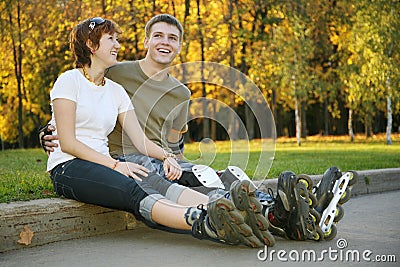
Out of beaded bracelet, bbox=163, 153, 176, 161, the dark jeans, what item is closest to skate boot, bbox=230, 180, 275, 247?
the dark jeans

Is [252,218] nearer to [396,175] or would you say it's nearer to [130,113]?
[130,113]

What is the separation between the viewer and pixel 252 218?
117 inches

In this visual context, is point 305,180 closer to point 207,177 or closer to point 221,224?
point 221,224

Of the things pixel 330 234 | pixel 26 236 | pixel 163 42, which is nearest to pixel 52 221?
pixel 26 236

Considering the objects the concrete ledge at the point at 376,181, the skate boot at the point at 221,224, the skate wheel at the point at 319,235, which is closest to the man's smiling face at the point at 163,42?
the skate boot at the point at 221,224

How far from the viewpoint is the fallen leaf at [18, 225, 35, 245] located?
10.9 ft

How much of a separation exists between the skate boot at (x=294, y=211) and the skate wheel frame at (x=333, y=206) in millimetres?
49

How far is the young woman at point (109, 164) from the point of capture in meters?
3.03

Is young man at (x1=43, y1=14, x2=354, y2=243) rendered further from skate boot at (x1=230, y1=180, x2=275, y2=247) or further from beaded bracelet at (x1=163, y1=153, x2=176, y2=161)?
skate boot at (x1=230, y1=180, x2=275, y2=247)

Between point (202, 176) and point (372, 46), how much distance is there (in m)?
18.2

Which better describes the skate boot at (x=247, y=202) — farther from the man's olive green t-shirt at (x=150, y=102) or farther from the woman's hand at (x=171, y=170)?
the man's olive green t-shirt at (x=150, y=102)

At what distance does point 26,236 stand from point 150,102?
4.11 ft

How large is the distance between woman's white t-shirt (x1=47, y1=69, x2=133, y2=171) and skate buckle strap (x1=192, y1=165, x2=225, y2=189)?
1.90ft

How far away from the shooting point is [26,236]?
3342 millimetres
